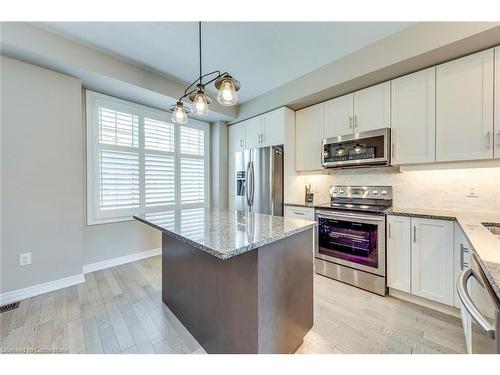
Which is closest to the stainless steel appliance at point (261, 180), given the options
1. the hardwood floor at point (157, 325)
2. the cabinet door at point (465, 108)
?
the hardwood floor at point (157, 325)

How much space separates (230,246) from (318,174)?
104 inches

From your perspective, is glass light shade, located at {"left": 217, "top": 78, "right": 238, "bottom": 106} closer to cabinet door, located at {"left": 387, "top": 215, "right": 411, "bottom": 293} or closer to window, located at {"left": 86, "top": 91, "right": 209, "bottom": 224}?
cabinet door, located at {"left": 387, "top": 215, "right": 411, "bottom": 293}

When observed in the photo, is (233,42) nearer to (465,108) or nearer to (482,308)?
(465,108)

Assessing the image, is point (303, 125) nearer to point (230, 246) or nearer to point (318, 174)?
point (318, 174)

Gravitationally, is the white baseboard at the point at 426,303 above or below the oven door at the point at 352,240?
below

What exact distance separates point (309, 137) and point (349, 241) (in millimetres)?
1584

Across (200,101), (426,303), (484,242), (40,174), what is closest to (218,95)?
(200,101)

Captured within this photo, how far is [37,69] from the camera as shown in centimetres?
225

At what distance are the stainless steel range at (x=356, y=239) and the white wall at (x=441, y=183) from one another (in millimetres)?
134

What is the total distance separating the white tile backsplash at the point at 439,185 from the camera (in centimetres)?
205

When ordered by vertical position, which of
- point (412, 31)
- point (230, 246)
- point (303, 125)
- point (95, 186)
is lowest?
point (230, 246)

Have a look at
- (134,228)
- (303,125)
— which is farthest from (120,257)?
(303,125)

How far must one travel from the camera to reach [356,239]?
2.44m

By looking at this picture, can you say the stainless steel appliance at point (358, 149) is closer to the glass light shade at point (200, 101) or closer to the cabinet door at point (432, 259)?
the cabinet door at point (432, 259)
